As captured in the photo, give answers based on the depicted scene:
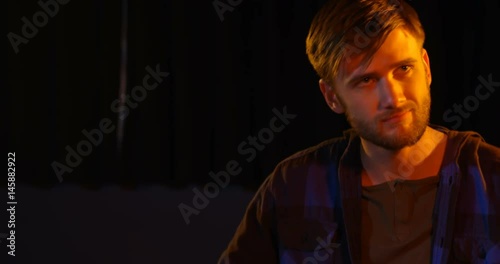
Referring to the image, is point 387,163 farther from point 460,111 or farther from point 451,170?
point 460,111

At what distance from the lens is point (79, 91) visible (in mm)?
2504

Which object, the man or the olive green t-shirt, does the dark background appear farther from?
the olive green t-shirt

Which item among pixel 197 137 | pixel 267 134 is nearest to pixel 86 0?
pixel 197 137

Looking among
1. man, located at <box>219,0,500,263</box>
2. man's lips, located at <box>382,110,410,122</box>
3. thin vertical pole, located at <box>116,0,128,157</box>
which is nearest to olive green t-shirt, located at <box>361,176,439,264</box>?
man, located at <box>219,0,500,263</box>

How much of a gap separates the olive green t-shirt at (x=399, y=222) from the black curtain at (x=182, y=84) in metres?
1.01

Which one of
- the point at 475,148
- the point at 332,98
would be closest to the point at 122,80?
the point at 332,98

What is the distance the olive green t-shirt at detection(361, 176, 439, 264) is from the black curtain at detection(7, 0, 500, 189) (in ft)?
3.31

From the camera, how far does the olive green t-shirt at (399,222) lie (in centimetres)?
124

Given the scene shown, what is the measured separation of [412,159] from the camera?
1299 mm

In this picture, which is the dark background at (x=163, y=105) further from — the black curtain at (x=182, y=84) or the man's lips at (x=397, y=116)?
the man's lips at (x=397, y=116)

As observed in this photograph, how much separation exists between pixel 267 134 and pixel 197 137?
266 mm

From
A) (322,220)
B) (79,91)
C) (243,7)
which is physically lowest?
(322,220)

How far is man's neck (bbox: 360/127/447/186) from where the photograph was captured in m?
1.29

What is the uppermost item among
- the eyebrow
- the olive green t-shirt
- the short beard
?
the eyebrow
